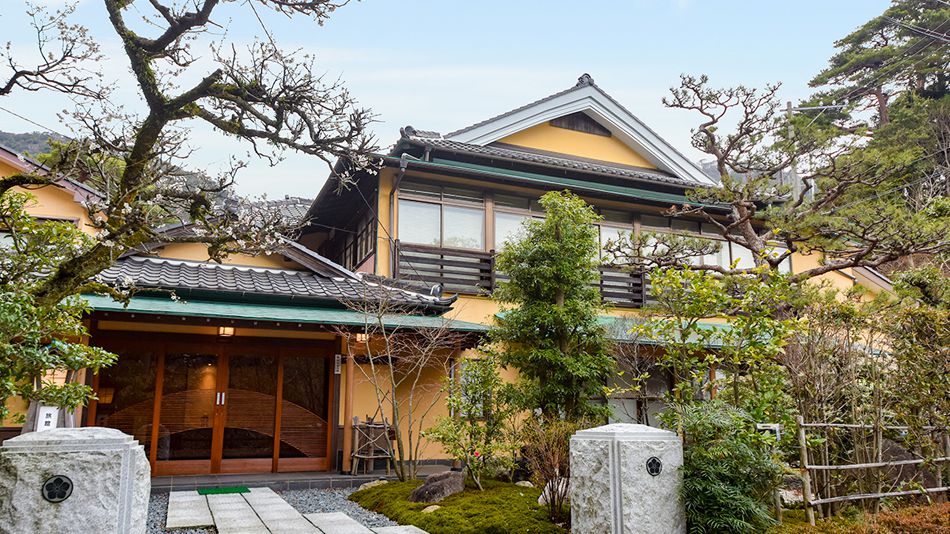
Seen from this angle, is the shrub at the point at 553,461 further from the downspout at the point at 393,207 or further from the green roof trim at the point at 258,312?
the downspout at the point at 393,207

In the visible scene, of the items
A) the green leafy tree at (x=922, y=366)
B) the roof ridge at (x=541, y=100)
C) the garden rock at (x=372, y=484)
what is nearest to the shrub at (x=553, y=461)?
the garden rock at (x=372, y=484)

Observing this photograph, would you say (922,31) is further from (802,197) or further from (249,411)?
(249,411)

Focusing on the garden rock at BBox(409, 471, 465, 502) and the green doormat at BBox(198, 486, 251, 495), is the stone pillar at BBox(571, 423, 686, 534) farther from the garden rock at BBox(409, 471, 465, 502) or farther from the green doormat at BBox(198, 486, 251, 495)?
the green doormat at BBox(198, 486, 251, 495)

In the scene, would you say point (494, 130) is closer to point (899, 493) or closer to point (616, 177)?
point (616, 177)

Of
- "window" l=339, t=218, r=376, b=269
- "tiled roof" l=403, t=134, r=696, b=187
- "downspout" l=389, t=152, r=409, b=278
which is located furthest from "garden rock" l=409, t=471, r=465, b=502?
"tiled roof" l=403, t=134, r=696, b=187

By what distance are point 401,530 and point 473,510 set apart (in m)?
0.95

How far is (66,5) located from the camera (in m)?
5.76

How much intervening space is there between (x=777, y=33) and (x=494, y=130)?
605 centimetres

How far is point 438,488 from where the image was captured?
8203mm

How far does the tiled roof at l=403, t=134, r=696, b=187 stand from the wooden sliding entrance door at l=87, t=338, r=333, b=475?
15.9 ft

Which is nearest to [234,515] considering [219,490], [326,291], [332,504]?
[332,504]

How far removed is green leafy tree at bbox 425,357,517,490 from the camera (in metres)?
8.70

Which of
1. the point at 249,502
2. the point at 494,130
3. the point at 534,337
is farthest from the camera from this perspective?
the point at 494,130

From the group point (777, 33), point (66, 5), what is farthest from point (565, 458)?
point (777, 33)
